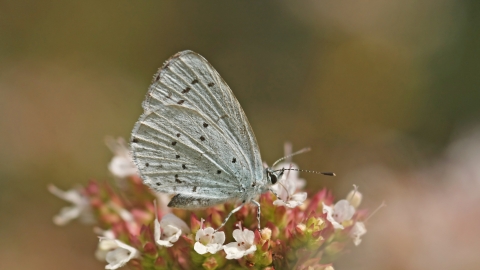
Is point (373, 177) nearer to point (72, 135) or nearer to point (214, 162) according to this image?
point (214, 162)

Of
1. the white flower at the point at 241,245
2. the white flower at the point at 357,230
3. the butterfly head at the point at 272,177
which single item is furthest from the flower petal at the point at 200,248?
the white flower at the point at 357,230

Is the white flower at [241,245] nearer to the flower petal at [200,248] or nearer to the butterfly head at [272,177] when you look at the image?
the flower petal at [200,248]

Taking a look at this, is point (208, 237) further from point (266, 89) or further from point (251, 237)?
point (266, 89)

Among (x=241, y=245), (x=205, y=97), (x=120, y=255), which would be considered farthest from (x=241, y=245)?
(x=205, y=97)

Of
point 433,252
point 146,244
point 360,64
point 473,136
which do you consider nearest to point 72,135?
point 146,244

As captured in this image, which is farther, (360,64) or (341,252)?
(360,64)

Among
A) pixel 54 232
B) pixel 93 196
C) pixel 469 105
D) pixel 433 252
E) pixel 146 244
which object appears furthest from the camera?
pixel 469 105
